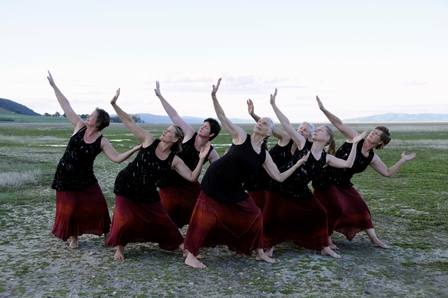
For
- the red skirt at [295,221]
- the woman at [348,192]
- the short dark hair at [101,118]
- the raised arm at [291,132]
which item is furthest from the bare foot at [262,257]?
the short dark hair at [101,118]

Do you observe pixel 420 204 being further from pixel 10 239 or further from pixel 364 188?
pixel 10 239

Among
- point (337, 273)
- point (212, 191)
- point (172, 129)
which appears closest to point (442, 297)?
point (337, 273)

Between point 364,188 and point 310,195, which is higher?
point 310,195

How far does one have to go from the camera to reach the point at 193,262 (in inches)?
281

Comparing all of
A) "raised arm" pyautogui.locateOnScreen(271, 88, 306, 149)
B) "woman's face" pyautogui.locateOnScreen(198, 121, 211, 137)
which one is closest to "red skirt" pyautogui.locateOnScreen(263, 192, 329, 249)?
"raised arm" pyautogui.locateOnScreen(271, 88, 306, 149)

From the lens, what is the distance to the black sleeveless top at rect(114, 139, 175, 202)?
7.27m

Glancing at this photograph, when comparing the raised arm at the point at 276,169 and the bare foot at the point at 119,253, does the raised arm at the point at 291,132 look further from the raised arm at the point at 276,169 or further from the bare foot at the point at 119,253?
the bare foot at the point at 119,253

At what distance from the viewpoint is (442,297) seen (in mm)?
6148

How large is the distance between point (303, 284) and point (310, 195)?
1746 mm

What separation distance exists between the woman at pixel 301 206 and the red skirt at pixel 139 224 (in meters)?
1.57

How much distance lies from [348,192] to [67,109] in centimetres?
476

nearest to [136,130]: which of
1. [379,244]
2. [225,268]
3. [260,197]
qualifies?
[225,268]

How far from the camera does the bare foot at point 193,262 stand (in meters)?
7.08

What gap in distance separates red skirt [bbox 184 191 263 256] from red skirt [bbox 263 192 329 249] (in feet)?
1.74
